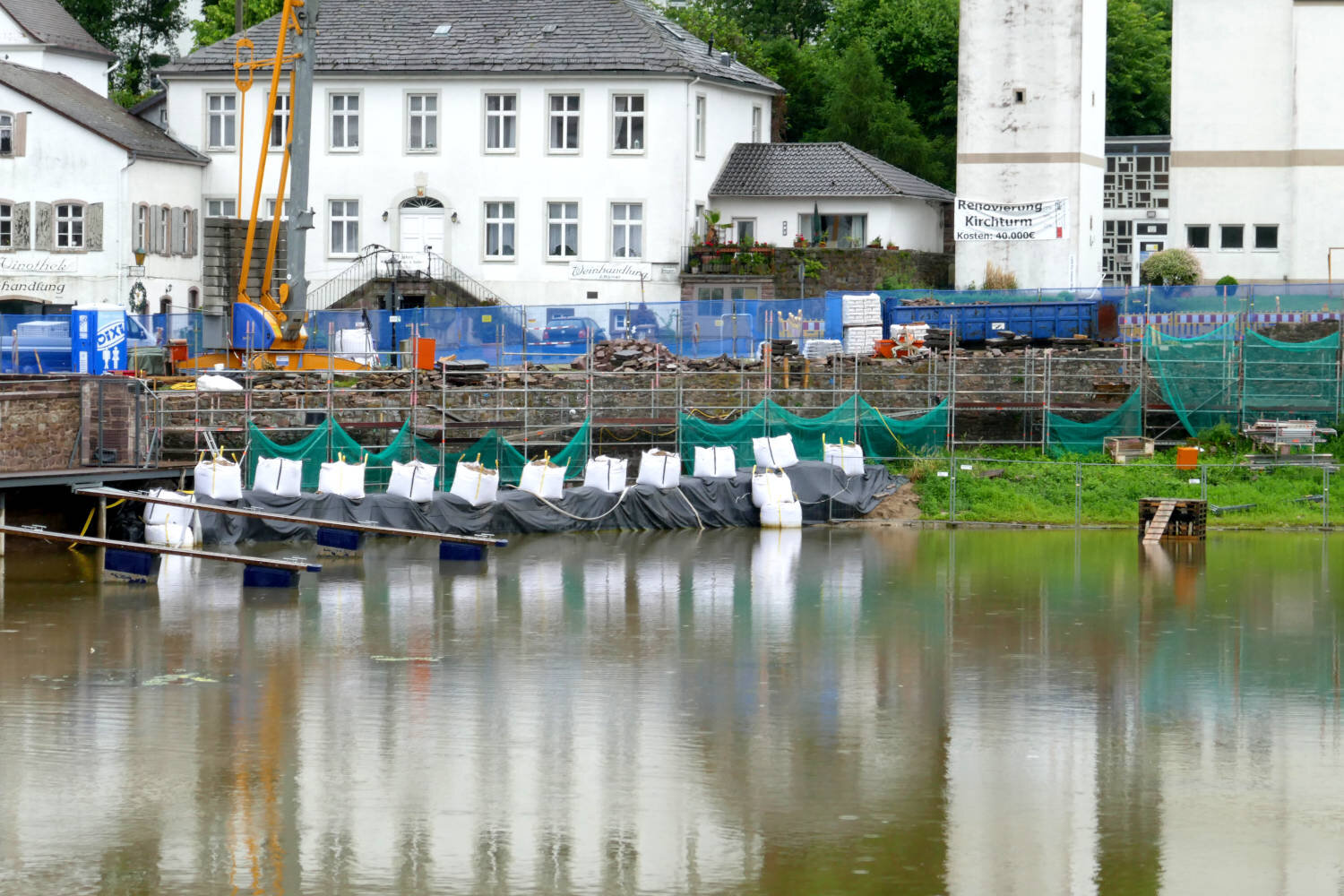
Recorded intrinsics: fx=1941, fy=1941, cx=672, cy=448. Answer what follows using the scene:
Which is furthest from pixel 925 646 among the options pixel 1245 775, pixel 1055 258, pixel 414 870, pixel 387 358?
pixel 1055 258

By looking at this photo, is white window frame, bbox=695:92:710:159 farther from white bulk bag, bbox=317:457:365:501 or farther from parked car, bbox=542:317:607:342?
white bulk bag, bbox=317:457:365:501

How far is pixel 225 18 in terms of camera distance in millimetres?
74688

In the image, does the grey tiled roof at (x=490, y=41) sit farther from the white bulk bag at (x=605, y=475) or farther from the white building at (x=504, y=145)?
the white bulk bag at (x=605, y=475)

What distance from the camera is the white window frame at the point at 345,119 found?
60.0 m

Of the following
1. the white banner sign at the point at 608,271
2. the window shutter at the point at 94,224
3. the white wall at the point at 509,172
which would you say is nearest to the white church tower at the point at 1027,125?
the white wall at the point at 509,172

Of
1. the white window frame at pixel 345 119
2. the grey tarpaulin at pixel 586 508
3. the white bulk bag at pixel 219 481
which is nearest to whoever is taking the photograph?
the white bulk bag at pixel 219 481

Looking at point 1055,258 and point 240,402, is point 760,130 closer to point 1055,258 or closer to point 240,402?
point 1055,258

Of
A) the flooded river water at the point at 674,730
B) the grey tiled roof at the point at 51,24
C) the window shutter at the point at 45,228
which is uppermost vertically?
the grey tiled roof at the point at 51,24

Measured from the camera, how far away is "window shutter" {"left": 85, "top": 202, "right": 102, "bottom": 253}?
56719mm

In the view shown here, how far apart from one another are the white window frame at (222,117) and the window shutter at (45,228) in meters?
5.68

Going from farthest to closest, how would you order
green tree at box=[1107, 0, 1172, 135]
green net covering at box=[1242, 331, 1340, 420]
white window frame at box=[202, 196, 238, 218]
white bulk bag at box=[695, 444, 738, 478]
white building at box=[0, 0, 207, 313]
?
green tree at box=[1107, 0, 1172, 135] → white window frame at box=[202, 196, 238, 218] → white building at box=[0, 0, 207, 313] → green net covering at box=[1242, 331, 1340, 420] → white bulk bag at box=[695, 444, 738, 478]

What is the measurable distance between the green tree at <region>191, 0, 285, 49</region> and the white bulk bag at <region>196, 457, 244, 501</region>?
133 ft

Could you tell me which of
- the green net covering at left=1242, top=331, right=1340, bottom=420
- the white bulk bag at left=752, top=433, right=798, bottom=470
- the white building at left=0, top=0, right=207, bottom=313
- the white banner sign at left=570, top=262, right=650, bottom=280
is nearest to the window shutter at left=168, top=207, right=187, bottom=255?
the white building at left=0, top=0, right=207, bottom=313

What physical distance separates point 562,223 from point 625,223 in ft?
6.48
